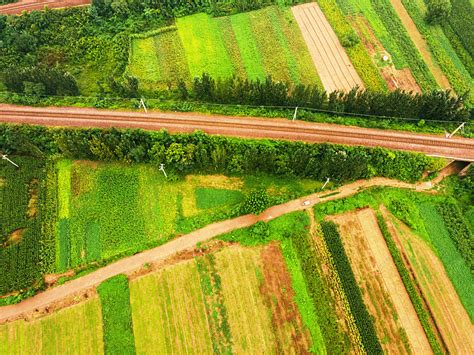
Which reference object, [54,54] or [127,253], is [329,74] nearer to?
[127,253]

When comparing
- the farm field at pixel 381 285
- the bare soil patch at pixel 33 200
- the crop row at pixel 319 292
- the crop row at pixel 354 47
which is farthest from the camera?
the crop row at pixel 354 47

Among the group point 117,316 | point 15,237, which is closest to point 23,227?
point 15,237

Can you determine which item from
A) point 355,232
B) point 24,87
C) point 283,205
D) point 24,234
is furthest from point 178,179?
point 24,87

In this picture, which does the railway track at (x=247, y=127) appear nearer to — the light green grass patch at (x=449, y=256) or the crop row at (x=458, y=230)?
the crop row at (x=458, y=230)

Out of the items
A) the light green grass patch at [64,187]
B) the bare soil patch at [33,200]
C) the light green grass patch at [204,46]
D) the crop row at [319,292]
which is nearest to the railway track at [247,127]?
the light green grass patch at [64,187]

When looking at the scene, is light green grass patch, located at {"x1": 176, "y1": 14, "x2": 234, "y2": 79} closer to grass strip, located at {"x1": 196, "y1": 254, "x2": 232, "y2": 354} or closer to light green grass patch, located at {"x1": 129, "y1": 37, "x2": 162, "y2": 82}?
light green grass patch, located at {"x1": 129, "y1": 37, "x2": 162, "y2": 82}

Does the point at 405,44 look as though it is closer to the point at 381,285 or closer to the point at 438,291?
the point at 438,291
